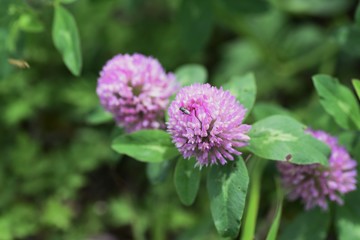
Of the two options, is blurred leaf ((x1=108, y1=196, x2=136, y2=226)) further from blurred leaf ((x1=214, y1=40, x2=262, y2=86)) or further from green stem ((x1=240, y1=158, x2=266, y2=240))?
blurred leaf ((x1=214, y1=40, x2=262, y2=86))

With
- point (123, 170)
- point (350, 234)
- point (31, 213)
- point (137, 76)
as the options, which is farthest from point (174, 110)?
point (123, 170)

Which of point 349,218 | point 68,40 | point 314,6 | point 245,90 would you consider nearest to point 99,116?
point 68,40

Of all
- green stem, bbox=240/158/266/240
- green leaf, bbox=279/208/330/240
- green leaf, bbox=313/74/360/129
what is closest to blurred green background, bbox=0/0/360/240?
green stem, bbox=240/158/266/240

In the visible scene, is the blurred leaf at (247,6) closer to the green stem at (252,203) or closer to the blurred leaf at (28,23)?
the green stem at (252,203)

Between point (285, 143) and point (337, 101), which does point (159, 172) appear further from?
point (337, 101)

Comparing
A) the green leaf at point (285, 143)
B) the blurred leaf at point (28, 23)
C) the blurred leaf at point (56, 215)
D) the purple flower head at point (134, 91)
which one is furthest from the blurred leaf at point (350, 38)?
the blurred leaf at point (56, 215)

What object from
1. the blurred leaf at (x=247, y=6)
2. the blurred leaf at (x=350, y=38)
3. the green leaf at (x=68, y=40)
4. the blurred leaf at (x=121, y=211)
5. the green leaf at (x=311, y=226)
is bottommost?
the blurred leaf at (x=121, y=211)

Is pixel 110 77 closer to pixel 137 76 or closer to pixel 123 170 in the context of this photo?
pixel 137 76
